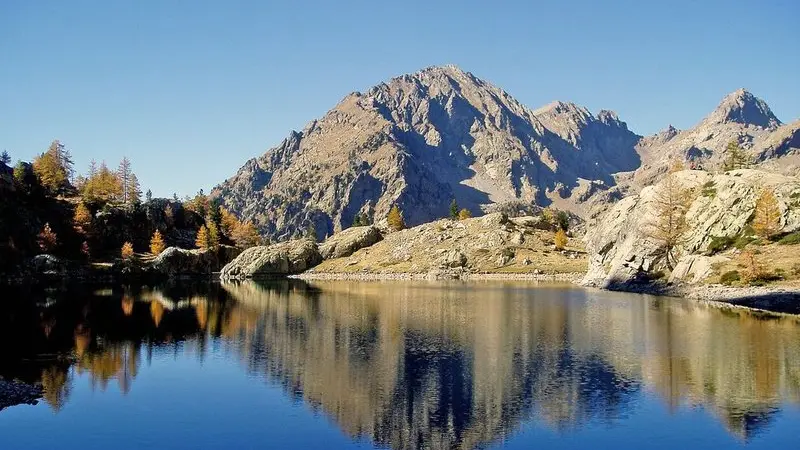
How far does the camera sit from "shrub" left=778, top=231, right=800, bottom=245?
365 ft

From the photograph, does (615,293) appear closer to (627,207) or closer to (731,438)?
(627,207)

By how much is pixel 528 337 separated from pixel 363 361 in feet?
72.9

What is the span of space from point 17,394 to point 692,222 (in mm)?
130114

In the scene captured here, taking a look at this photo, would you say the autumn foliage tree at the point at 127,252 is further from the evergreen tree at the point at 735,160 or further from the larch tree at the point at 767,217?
the evergreen tree at the point at 735,160

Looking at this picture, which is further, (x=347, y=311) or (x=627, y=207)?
(x=627, y=207)

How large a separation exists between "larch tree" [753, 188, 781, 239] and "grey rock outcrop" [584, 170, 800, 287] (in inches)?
99.1

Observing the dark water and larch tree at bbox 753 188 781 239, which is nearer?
the dark water

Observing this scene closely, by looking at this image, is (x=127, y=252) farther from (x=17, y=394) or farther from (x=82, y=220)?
(x=17, y=394)

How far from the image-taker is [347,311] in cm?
9906

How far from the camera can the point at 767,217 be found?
11581cm

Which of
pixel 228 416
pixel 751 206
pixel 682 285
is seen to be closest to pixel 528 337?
pixel 228 416

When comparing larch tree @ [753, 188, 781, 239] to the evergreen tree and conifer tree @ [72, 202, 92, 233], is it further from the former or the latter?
conifer tree @ [72, 202, 92, 233]

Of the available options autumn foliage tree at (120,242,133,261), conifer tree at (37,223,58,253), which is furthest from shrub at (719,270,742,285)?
conifer tree at (37,223,58,253)

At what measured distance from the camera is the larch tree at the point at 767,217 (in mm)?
115375
